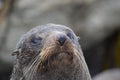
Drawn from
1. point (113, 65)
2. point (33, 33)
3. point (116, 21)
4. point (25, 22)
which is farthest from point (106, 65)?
point (33, 33)

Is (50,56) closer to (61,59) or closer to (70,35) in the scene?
(61,59)

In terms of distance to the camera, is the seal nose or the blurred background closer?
the seal nose

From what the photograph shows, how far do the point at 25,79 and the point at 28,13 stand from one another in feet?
22.4

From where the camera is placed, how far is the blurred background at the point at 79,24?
506 inches

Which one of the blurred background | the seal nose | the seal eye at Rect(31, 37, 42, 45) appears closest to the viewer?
the seal nose

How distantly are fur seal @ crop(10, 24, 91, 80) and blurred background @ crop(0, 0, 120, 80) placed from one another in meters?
5.77

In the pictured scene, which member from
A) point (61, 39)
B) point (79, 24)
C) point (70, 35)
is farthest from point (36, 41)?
point (79, 24)

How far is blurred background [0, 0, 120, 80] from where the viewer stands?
506 inches

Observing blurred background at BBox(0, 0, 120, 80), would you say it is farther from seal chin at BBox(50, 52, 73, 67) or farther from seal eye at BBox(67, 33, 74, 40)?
seal chin at BBox(50, 52, 73, 67)

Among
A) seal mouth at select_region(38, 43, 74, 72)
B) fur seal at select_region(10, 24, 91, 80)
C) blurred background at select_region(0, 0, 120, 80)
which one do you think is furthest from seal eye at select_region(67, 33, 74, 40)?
blurred background at select_region(0, 0, 120, 80)

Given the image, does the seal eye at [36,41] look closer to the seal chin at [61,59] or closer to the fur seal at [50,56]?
the fur seal at [50,56]

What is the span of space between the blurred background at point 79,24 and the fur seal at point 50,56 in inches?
227

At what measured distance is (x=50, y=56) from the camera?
5.78 m

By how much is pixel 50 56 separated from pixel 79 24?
7635mm
